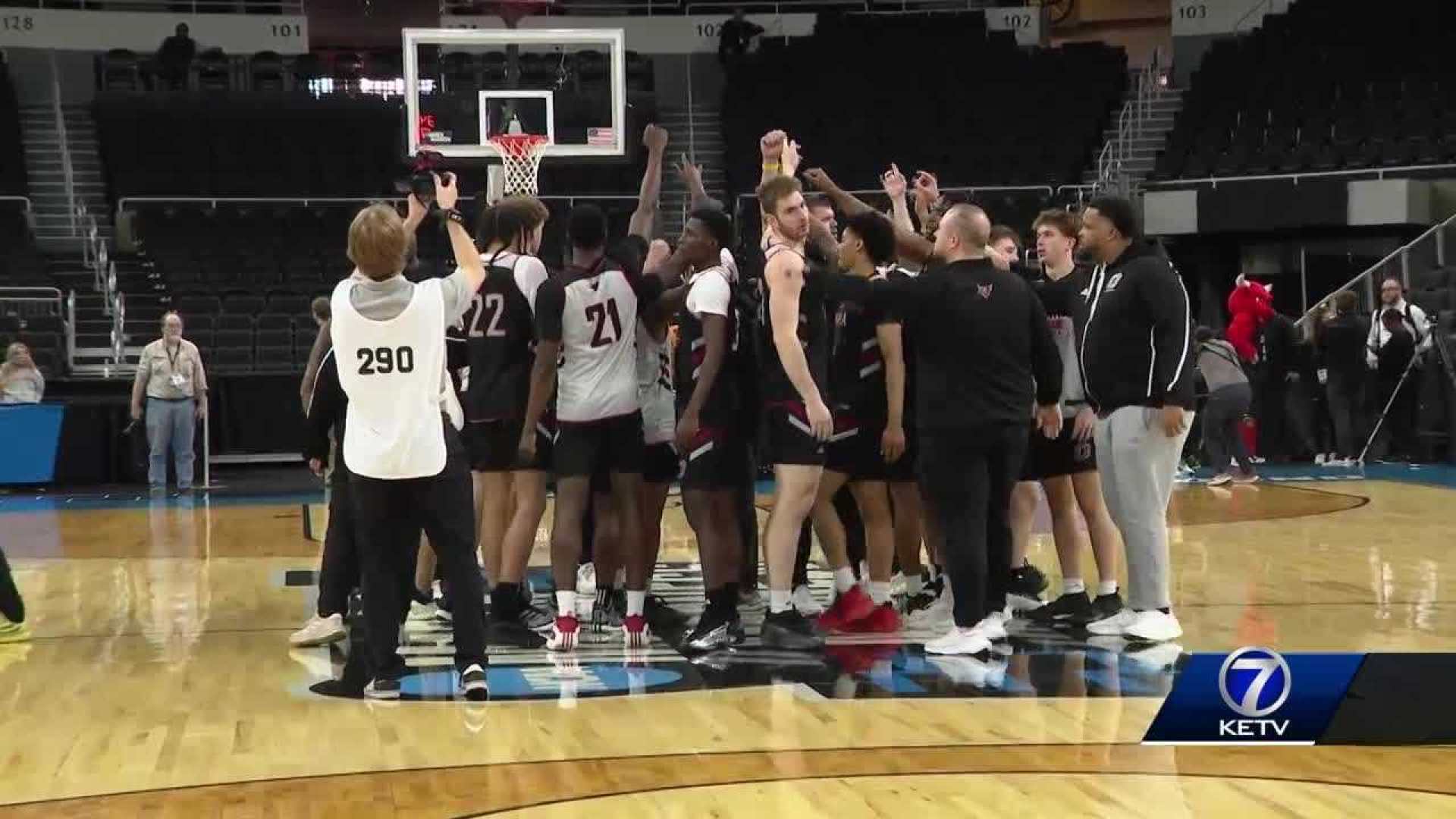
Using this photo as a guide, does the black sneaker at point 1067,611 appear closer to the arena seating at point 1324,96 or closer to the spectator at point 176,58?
the arena seating at point 1324,96

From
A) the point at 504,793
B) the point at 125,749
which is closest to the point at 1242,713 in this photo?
the point at 504,793

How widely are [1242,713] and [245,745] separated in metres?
3.09

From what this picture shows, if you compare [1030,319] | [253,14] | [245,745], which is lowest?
[245,745]

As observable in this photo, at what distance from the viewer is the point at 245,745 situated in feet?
18.5

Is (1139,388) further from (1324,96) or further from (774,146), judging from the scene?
(1324,96)

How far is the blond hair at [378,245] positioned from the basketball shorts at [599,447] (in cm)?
149

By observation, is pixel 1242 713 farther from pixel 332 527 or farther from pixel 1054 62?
pixel 1054 62

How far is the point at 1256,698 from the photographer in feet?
16.4

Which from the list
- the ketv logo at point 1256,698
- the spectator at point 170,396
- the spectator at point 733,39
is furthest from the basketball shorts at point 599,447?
the spectator at point 733,39

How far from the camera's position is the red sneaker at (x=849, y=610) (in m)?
7.79

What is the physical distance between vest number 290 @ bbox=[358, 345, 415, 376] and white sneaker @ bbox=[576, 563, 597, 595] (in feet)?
10.1

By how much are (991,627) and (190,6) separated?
24482 mm

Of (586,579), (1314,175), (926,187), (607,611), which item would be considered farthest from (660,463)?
(1314,175)

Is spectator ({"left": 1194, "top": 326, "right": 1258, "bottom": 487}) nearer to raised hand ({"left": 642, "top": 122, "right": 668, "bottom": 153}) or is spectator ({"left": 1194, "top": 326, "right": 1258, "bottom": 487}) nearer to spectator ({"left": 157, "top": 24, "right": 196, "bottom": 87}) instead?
raised hand ({"left": 642, "top": 122, "right": 668, "bottom": 153})
